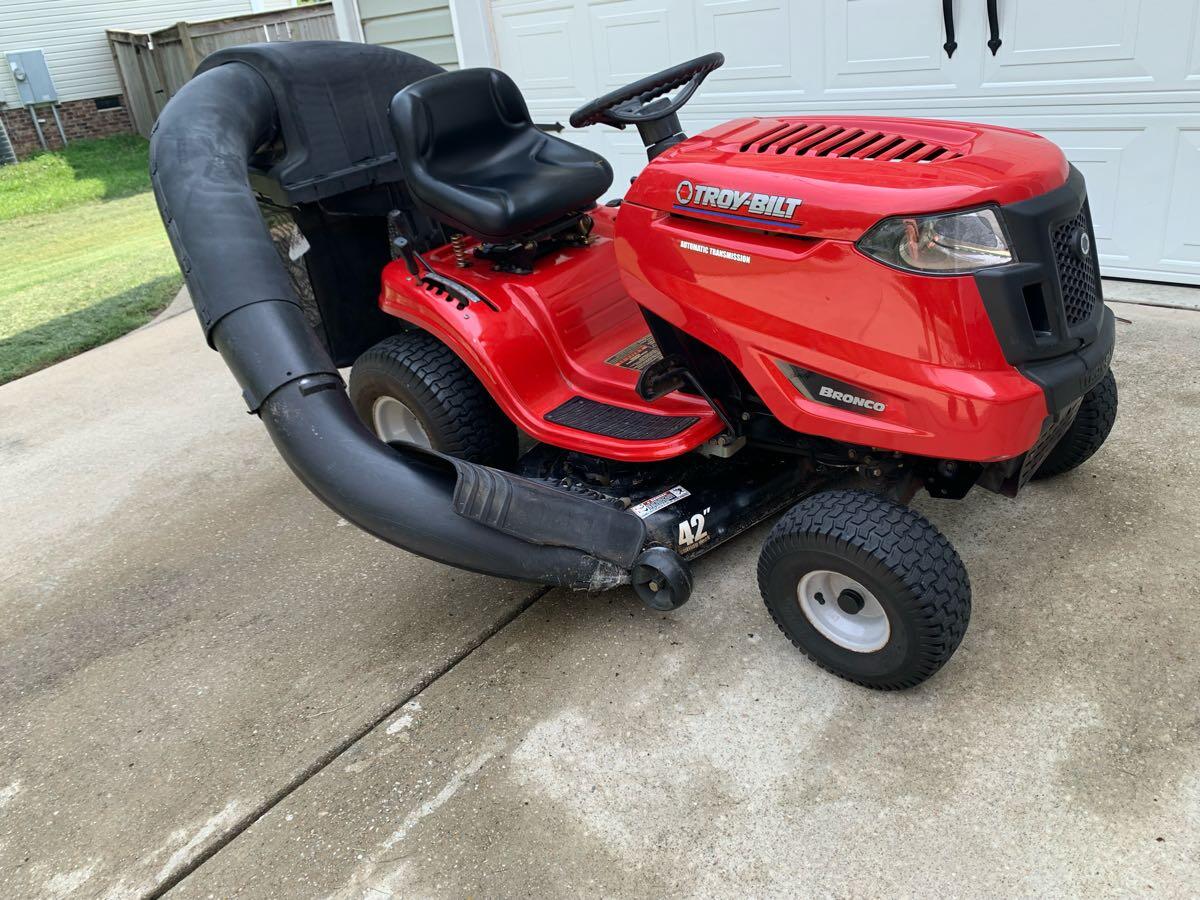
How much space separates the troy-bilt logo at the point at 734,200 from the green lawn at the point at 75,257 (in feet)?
14.8

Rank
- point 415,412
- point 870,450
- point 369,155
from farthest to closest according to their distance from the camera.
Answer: point 369,155, point 415,412, point 870,450

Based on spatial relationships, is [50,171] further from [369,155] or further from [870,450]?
[870,450]

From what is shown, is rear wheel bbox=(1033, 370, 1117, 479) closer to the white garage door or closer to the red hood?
the red hood

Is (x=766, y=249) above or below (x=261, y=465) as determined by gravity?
above

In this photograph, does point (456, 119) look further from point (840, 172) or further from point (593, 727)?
point (593, 727)

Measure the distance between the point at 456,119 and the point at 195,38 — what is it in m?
12.6

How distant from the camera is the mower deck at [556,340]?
2670 mm

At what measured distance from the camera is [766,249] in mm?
2117

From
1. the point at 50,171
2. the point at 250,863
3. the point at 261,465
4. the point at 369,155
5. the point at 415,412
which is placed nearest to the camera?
the point at 250,863

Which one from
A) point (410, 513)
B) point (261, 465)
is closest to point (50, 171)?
point (261, 465)

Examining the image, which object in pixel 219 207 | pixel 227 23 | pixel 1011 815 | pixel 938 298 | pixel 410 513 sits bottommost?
pixel 1011 815

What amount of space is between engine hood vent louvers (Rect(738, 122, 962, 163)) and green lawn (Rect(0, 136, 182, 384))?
4.64 metres

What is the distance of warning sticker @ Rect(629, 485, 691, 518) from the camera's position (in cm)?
249

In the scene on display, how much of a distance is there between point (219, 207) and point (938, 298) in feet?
6.39
